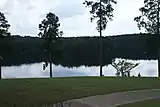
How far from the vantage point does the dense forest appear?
66.3 m

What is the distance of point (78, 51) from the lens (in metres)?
87.0

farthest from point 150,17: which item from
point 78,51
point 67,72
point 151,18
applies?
point 78,51

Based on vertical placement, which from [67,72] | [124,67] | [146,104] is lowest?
[146,104]

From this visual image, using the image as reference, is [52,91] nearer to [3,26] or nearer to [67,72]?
[3,26]

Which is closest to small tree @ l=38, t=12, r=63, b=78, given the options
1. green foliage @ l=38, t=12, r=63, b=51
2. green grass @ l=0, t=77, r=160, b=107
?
green foliage @ l=38, t=12, r=63, b=51

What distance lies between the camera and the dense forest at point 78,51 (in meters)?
66.3

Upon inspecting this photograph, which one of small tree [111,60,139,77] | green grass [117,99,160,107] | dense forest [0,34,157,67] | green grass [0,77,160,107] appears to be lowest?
green grass [117,99,160,107]

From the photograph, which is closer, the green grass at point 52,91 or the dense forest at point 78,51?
the green grass at point 52,91

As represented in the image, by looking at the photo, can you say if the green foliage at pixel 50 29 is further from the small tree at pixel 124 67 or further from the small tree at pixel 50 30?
the small tree at pixel 124 67

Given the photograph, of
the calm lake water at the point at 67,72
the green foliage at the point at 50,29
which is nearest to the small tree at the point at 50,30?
the green foliage at the point at 50,29

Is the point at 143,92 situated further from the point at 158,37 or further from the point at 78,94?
the point at 158,37

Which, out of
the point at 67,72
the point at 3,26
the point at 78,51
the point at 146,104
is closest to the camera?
the point at 146,104

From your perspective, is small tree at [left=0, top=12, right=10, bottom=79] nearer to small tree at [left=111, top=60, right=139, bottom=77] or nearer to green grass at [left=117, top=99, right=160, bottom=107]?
small tree at [left=111, top=60, right=139, bottom=77]

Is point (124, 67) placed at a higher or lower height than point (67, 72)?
higher
